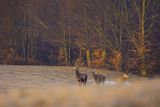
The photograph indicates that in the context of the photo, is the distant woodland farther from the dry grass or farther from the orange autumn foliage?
the dry grass

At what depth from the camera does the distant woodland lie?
140 feet

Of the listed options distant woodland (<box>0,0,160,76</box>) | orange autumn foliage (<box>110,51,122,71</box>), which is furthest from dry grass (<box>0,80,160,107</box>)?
orange autumn foliage (<box>110,51,122,71</box>)

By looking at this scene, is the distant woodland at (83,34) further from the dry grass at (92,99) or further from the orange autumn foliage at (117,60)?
the dry grass at (92,99)

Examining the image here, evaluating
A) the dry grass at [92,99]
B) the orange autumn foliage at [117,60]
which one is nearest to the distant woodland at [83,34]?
the orange autumn foliage at [117,60]

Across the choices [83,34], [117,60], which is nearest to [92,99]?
[117,60]

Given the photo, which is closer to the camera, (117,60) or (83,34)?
(117,60)

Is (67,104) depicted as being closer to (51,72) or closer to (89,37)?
(51,72)

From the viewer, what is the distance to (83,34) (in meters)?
47.6

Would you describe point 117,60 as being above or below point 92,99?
above

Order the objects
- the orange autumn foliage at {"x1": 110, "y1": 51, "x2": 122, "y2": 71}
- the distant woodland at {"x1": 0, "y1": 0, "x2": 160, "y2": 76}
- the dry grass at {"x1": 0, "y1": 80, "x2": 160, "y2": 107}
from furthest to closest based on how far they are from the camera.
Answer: the orange autumn foliage at {"x1": 110, "y1": 51, "x2": 122, "y2": 71} < the distant woodland at {"x1": 0, "y1": 0, "x2": 160, "y2": 76} < the dry grass at {"x1": 0, "y1": 80, "x2": 160, "y2": 107}

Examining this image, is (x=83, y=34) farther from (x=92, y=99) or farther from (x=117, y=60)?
(x=92, y=99)

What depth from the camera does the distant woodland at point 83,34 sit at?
4269 cm

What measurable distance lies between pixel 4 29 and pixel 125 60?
50.9ft

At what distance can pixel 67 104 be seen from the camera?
10398mm
